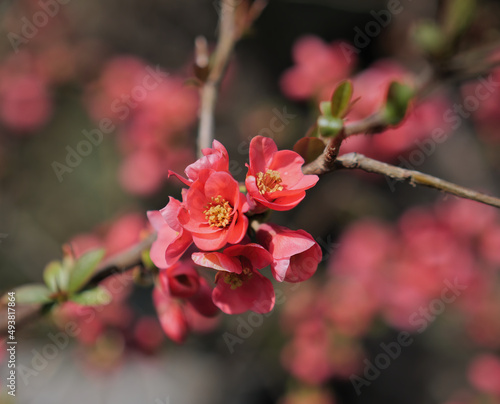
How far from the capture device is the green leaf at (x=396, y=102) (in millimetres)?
697

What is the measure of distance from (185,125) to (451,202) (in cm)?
108

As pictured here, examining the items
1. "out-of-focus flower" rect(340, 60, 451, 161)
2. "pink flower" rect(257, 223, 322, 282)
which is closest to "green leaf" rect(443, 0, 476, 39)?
"out-of-focus flower" rect(340, 60, 451, 161)

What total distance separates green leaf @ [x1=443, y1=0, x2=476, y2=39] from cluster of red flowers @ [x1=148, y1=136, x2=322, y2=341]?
0.65 meters

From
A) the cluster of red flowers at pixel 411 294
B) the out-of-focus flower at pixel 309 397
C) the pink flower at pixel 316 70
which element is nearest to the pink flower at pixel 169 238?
the pink flower at pixel 316 70

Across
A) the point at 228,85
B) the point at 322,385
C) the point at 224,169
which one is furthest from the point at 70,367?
the point at 224,169

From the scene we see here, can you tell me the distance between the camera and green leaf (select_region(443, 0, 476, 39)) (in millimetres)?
902

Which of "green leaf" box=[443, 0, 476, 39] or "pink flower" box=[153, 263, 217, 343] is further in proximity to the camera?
"green leaf" box=[443, 0, 476, 39]

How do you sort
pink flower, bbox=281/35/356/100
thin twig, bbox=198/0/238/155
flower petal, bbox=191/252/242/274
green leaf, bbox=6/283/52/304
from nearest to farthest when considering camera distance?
flower petal, bbox=191/252/242/274 → green leaf, bbox=6/283/52/304 → thin twig, bbox=198/0/238/155 → pink flower, bbox=281/35/356/100

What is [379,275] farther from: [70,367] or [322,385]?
[70,367]

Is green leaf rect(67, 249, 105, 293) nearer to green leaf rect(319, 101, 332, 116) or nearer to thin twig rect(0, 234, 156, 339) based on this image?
thin twig rect(0, 234, 156, 339)

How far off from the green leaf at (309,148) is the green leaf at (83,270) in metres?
0.37

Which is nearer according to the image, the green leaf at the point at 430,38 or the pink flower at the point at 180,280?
the pink flower at the point at 180,280

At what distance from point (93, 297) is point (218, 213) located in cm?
28

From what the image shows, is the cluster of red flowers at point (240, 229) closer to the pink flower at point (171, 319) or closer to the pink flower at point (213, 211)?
the pink flower at point (213, 211)
